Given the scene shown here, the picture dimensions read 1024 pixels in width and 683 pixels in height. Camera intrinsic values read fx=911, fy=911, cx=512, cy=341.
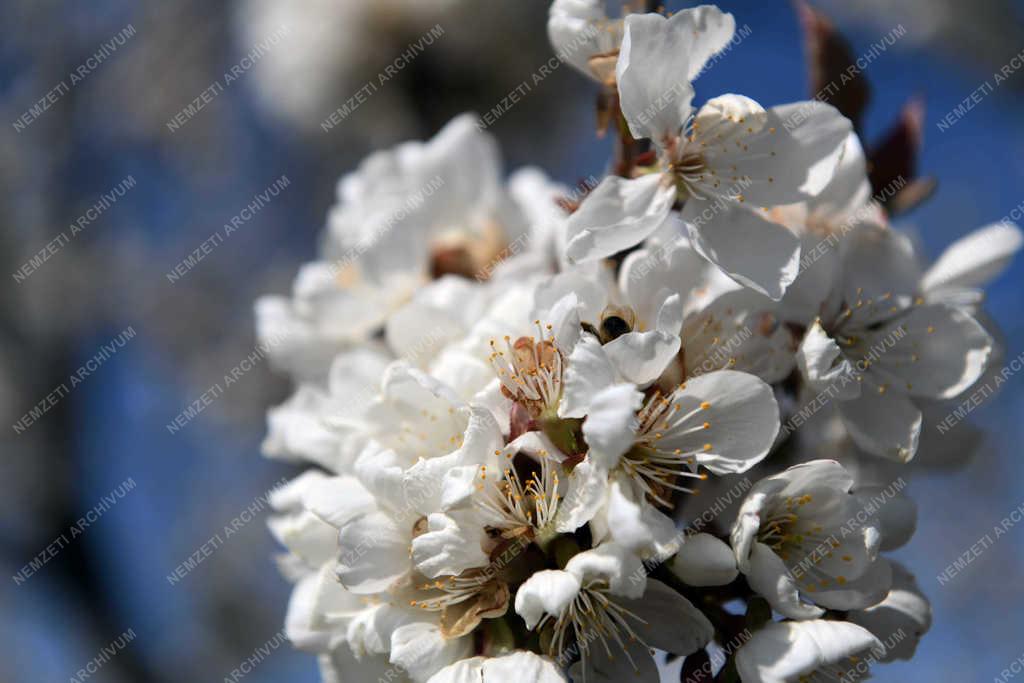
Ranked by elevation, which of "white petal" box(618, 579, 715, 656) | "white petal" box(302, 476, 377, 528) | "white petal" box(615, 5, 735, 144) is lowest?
"white petal" box(618, 579, 715, 656)

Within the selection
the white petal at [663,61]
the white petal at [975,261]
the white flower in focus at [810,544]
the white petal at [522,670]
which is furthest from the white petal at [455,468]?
the white petal at [975,261]

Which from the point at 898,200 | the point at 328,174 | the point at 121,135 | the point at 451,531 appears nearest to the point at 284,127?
the point at 328,174

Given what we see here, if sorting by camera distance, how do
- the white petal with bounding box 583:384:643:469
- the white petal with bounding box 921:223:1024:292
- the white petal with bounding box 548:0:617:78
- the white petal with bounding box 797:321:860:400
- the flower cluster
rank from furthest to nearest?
1. the white petal with bounding box 921:223:1024:292
2. the white petal with bounding box 548:0:617:78
3. the white petal with bounding box 797:321:860:400
4. the flower cluster
5. the white petal with bounding box 583:384:643:469

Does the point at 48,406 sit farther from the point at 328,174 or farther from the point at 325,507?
the point at 325,507

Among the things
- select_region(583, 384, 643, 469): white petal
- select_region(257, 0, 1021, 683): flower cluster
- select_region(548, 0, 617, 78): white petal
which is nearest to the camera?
select_region(583, 384, 643, 469): white petal

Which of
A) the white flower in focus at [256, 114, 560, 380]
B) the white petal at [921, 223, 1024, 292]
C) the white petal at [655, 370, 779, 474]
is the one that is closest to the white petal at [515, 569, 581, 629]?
the white petal at [655, 370, 779, 474]

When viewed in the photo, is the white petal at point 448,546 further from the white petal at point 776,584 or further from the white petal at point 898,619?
the white petal at point 898,619

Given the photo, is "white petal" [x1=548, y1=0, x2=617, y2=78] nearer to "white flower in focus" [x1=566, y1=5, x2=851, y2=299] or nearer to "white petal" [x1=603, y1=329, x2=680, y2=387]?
"white flower in focus" [x1=566, y1=5, x2=851, y2=299]

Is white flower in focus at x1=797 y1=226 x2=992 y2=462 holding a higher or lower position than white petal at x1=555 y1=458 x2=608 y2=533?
lower
